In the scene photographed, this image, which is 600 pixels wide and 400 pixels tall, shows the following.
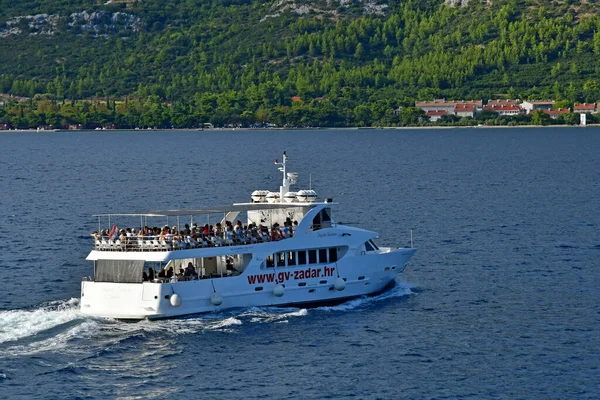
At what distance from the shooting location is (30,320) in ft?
177

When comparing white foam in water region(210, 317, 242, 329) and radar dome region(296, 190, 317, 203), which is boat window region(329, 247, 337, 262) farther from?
white foam in water region(210, 317, 242, 329)

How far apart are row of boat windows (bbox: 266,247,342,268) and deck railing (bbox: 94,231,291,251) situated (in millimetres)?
1054

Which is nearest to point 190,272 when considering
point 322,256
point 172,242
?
point 172,242

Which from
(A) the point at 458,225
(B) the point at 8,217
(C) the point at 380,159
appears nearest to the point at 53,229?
(B) the point at 8,217

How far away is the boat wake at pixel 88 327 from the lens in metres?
50.5

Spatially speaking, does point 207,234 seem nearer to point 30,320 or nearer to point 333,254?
point 333,254

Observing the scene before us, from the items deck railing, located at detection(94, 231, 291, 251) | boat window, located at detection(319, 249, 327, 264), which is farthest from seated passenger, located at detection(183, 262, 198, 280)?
boat window, located at detection(319, 249, 327, 264)

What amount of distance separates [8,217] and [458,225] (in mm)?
33264

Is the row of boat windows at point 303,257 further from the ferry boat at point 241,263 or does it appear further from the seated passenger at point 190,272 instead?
the seated passenger at point 190,272

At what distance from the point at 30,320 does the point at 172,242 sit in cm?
675

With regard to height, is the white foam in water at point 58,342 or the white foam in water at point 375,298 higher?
the white foam in water at point 375,298

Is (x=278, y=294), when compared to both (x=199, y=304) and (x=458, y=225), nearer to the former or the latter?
(x=199, y=304)

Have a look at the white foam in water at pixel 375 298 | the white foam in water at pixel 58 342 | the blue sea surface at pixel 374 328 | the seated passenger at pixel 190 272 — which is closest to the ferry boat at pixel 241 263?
the seated passenger at pixel 190 272

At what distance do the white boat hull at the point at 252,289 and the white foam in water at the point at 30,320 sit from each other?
1021mm
